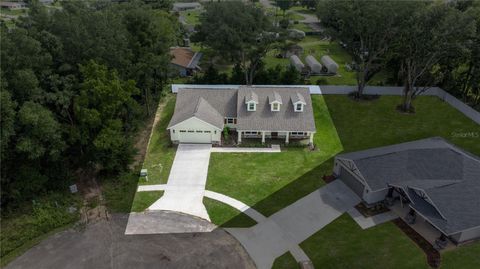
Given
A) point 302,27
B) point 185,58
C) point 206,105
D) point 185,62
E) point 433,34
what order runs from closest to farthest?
point 433,34 → point 206,105 → point 185,62 → point 185,58 → point 302,27

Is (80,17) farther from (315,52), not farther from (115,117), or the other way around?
(315,52)

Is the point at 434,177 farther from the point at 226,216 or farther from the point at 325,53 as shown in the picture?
the point at 325,53

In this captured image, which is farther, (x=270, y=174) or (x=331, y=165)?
(x=331, y=165)

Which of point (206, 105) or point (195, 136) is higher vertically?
point (206, 105)

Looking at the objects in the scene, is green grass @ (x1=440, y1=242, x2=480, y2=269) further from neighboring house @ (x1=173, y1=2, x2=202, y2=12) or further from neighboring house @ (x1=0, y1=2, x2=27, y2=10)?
neighboring house @ (x1=0, y1=2, x2=27, y2=10)

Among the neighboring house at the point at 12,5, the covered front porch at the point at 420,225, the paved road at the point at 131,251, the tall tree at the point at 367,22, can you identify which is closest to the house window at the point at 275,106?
the tall tree at the point at 367,22

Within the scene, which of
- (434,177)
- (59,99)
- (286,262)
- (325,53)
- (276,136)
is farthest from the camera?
(325,53)

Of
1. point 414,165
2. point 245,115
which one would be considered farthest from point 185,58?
point 414,165
